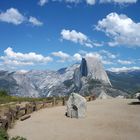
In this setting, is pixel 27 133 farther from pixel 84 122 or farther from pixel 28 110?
pixel 28 110

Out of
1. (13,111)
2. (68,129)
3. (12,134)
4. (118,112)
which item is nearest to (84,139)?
(68,129)

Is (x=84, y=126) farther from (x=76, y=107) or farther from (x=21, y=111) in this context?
(x=21, y=111)

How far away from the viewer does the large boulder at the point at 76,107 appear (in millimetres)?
30484

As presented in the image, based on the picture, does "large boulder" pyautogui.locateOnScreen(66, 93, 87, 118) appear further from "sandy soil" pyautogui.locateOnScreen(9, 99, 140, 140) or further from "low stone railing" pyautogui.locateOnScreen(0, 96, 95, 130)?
"low stone railing" pyautogui.locateOnScreen(0, 96, 95, 130)

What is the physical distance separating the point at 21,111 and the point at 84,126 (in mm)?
9988

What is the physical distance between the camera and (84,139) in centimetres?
2166

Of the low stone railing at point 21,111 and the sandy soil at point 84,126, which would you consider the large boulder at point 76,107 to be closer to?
the sandy soil at point 84,126

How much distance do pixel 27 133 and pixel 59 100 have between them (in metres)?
19.8

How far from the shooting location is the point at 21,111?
112 feet

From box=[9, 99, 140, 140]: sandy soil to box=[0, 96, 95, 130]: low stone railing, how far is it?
598mm

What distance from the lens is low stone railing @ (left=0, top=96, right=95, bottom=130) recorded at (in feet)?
82.6

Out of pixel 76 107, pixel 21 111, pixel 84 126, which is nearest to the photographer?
pixel 84 126

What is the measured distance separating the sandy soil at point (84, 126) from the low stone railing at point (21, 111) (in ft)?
1.96

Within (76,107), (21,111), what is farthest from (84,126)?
(21,111)
